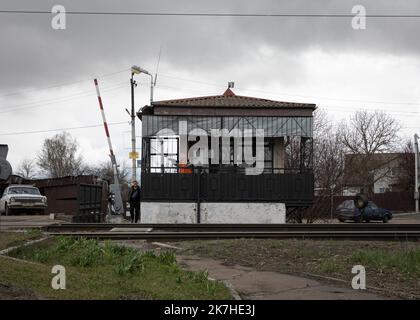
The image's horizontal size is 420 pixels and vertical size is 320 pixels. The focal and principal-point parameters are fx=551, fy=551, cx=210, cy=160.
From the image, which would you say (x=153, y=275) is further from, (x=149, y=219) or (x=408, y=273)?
(x=149, y=219)

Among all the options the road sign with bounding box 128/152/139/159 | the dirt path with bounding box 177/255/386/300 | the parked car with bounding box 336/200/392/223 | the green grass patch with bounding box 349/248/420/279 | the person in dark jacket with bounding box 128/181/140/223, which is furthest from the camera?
the parked car with bounding box 336/200/392/223

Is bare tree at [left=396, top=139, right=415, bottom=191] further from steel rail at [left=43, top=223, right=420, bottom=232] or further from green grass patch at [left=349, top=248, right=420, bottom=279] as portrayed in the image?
green grass patch at [left=349, top=248, right=420, bottom=279]

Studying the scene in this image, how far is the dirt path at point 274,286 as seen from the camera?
282 inches

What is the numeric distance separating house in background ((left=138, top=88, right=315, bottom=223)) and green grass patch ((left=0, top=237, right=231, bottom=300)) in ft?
45.0

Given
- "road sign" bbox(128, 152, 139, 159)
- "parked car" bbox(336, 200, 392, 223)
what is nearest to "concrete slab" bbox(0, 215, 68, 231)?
"road sign" bbox(128, 152, 139, 159)

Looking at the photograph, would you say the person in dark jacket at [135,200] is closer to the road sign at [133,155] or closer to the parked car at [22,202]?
the parked car at [22,202]

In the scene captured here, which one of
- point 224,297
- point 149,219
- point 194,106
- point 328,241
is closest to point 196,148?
point 194,106

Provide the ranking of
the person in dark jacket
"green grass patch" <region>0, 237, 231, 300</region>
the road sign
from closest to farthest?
"green grass patch" <region>0, 237, 231, 300</region>
the person in dark jacket
the road sign

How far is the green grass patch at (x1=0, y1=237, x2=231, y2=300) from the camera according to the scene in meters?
6.38

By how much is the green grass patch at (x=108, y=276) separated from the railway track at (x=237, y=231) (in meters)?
4.22

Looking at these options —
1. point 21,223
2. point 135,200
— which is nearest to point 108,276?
point 21,223

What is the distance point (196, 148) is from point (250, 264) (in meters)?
15.9

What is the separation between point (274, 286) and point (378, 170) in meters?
78.3
